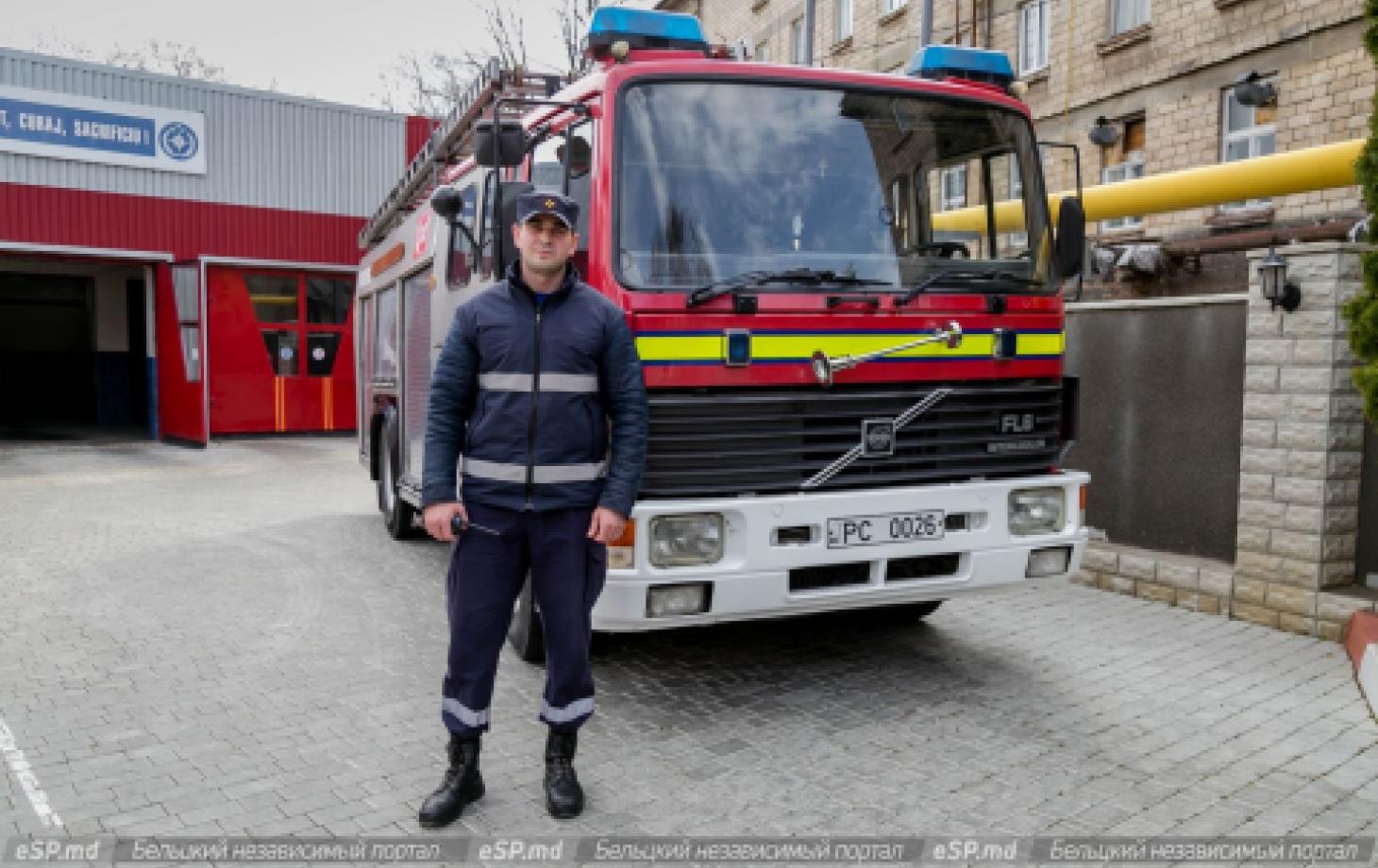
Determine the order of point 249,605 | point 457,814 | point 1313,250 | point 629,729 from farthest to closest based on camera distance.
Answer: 1. point 249,605
2. point 1313,250
3. point 629,729
4. point 457,814

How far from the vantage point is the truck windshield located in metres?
4.17

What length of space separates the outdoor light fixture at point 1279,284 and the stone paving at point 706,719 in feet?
6.00

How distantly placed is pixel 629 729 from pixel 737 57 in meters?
3.04

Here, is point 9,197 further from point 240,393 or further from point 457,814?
point 457,814

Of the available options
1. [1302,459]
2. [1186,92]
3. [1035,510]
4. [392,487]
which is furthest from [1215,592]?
[1186,92]

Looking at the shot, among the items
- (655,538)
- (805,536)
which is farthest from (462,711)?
(805,536)

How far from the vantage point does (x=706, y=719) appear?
446 centimetres

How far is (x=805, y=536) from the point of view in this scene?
13.7 feet

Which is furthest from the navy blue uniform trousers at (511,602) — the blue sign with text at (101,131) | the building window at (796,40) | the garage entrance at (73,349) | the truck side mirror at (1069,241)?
the building window at (796,40)

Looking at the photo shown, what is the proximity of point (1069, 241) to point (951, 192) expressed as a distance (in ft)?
1.94

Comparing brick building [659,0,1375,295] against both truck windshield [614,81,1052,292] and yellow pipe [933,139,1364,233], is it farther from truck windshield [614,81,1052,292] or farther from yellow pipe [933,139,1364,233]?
truck windshield [614,81,1052,292]

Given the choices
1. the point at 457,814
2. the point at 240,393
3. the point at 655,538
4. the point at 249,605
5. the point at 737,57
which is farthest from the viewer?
the point at 240,393

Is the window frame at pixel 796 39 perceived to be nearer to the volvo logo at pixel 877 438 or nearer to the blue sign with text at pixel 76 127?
the blue sign with text at pixel 76 127

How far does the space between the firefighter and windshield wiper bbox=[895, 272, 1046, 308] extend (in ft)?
4.44
